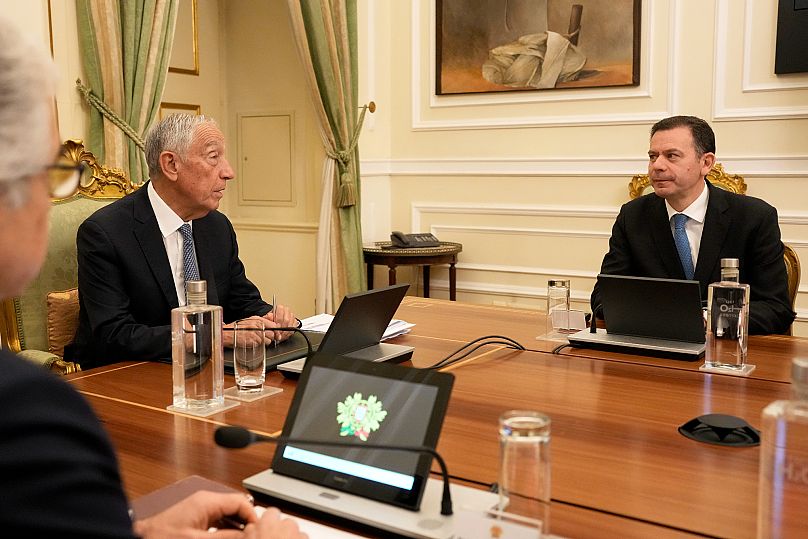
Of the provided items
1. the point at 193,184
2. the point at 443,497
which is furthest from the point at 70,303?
the point at 443,497

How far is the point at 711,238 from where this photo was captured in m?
2.86

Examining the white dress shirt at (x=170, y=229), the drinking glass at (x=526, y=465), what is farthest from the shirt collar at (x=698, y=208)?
the drinking glass at (x=526, y=465)

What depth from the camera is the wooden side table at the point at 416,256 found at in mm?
4777

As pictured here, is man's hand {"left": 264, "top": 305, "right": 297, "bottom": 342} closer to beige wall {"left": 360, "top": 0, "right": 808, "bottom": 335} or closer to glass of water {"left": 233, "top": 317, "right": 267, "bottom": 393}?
glass of water {"left": 233, "top": 317, "right": 267, "bottom": 393}

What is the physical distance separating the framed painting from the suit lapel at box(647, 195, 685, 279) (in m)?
1.63

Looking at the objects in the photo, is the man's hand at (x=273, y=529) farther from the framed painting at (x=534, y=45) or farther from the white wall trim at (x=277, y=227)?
the white wall trim at (x=277, y=227)

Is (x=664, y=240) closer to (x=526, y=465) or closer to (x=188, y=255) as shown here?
(x=188, y=255)

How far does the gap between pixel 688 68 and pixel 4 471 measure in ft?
13.8

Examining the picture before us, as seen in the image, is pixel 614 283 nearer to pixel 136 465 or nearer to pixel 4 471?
pixel 136 465

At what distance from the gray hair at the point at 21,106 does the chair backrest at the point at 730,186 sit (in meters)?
2.60

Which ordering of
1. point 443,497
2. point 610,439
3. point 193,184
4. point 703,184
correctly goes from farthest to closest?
1. point 703,184
2. point 193,184
3. point 610,439
4. point 443,497

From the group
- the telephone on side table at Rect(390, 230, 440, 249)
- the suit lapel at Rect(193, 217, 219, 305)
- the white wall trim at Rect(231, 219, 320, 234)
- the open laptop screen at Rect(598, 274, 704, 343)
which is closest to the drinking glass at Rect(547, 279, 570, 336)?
the open laptop screen at Rect(598, 274, 704, 343)

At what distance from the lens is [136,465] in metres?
1.39

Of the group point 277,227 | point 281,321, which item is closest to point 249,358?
point 281,321
